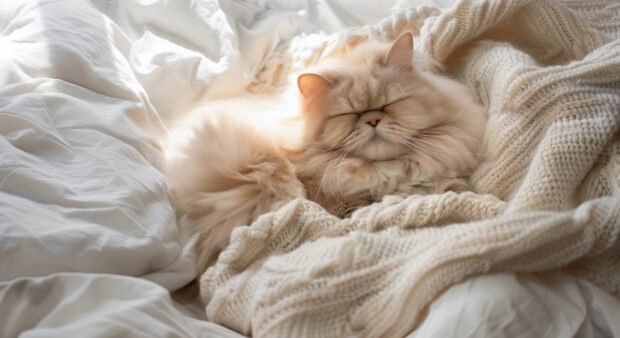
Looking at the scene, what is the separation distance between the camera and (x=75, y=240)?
0.86 metres

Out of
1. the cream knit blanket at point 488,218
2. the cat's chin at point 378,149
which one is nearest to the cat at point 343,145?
the cat's chin at point 378,149

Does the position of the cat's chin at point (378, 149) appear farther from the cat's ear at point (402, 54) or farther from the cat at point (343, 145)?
the cat's ear at point (402, 54)

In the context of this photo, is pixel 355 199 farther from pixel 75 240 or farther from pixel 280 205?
pixel 75 240

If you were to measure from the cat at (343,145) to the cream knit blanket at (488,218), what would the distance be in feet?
0.35

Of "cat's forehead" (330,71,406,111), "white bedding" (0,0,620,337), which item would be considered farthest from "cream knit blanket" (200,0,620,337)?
"cat's forehead" (330,71,406,111)

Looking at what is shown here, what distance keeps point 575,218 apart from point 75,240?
0.82m

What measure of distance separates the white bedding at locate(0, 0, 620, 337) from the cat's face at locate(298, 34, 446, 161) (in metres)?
0.42

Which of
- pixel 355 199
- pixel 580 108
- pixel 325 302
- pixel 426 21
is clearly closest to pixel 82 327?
pixel 325 302

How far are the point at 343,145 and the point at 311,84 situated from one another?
0.17 meters

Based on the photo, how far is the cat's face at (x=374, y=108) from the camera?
1.27m

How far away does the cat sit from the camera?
1201 millimetres

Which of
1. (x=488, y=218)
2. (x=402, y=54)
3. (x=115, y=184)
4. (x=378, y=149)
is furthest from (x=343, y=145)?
(x=115, y=184)

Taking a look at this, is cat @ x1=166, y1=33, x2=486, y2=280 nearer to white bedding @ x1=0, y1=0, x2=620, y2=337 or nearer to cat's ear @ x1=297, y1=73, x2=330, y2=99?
cat's ear @ x1=297, y1=73, x2=330, y2=99

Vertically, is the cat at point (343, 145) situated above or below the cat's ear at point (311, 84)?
below
